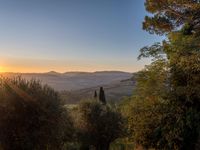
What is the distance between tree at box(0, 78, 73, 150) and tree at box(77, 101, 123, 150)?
17.1 metres

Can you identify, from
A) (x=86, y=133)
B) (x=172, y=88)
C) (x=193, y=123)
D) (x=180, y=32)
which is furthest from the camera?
(x=86, y=133)

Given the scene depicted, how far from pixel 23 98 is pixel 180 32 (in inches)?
490

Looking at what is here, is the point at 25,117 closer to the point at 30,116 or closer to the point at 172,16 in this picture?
the point at 30,116

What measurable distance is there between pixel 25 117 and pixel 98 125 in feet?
60.7

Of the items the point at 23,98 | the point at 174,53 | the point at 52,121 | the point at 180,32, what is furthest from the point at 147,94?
the point at 23,98

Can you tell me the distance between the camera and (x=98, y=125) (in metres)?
35.3

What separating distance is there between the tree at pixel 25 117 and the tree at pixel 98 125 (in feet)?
56.1

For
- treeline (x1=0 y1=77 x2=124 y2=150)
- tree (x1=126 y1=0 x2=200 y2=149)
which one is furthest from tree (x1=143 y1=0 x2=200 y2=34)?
treeline (x1=0 y1=77 x2=124 y2=150)

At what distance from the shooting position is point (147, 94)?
72.3 feet

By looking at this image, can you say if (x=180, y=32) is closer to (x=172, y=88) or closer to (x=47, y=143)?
(x=172, y=88)

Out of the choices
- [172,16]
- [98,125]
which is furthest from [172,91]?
[98,125]

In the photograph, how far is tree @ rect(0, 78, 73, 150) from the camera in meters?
17.4

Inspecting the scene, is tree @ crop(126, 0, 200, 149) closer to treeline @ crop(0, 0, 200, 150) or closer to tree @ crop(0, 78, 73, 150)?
treeline @ crop(0, 0, 200, 150)

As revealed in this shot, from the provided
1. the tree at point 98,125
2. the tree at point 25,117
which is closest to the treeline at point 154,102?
the tree at point 25,117
